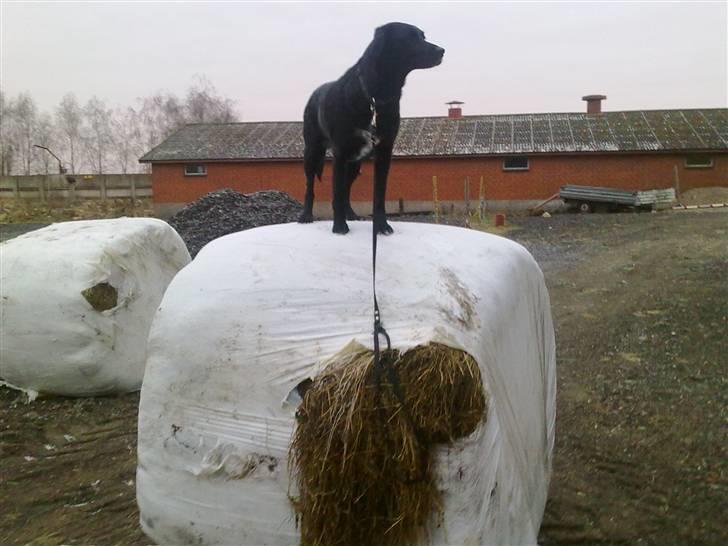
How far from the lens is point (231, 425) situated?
2.44m

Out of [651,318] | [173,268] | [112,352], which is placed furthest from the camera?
[651,318]

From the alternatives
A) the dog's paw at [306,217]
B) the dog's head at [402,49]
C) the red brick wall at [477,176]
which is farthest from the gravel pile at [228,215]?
the red brick wall at [477,176]

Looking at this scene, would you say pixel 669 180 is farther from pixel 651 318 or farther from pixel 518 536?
pixel 518 536

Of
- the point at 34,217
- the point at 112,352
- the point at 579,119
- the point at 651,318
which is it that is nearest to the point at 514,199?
Result: the point at 579,119

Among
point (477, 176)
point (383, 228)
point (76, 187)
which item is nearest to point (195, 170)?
point (76, 187)

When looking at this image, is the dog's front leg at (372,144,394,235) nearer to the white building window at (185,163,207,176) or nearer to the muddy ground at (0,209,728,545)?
the muddy ground at (0,209,728,545)

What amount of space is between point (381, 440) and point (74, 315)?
4614mm

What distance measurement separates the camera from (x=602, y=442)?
5.20 meters

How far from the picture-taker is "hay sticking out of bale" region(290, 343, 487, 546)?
2.17m

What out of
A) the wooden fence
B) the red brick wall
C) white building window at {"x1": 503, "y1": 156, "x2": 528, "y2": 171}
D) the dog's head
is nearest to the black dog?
the dog's head

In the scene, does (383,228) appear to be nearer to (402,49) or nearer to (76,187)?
(402,49)

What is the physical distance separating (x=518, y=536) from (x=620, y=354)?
5.38 metres

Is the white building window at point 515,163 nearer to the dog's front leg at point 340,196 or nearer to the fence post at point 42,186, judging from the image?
the fence post at point 42,186

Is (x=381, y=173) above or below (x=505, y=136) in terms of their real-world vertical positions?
below
